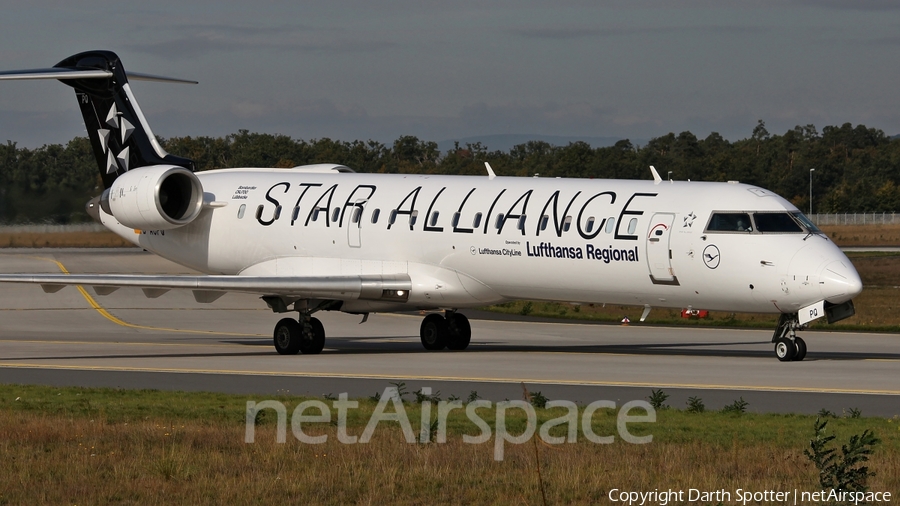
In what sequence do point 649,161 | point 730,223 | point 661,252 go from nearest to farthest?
point 730,223 < point 661,252 < point 649,161

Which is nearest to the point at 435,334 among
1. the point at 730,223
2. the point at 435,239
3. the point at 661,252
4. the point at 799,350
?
the point at 435,239

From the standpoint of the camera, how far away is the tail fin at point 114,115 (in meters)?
29.2

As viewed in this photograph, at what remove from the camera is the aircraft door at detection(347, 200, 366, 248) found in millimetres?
25969

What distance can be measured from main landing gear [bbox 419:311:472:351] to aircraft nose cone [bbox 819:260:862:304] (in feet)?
28.1

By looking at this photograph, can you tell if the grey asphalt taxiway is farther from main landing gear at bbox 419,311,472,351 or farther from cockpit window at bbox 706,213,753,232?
cockpit window at bbox 706,213,753,232

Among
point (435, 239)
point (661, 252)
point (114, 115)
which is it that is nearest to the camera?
point (661, 252)

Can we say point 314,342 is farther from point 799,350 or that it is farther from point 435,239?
point 799,350

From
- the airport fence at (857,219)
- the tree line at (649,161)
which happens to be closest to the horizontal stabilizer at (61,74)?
the tree line at (649,161)

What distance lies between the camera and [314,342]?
2531cm

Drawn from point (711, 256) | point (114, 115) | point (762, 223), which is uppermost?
point (114, 115)

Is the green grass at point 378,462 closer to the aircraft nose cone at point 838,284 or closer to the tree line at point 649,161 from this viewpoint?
the aircraft nose cone at point 838,284

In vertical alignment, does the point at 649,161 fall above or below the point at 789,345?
above

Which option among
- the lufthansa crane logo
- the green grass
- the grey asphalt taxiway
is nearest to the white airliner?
the lufthansa crane logo

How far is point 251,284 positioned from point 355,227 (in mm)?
3040
